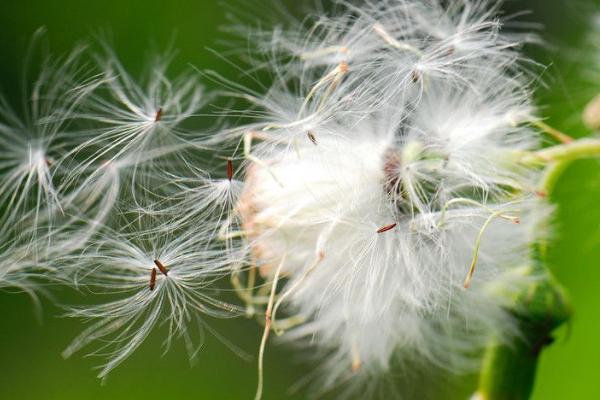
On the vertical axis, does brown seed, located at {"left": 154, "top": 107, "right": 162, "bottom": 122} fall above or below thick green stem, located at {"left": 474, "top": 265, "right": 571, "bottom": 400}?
above

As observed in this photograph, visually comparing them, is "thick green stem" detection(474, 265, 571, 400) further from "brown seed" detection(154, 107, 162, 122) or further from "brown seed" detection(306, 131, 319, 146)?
"brown seed" detection(154, 107, 162, 122)

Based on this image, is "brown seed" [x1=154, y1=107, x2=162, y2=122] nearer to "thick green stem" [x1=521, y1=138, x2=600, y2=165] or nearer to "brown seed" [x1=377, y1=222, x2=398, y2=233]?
"brown seed" [x1=377, y1=222, x2=398, y2=233]

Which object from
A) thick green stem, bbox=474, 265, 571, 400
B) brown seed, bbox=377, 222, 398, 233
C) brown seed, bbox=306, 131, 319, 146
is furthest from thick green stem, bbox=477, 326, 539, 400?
brown seed, bbox=306, 131, 319, 146

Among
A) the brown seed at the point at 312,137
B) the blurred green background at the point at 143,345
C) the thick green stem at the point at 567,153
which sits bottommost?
the blurred green background at the point at 143,345

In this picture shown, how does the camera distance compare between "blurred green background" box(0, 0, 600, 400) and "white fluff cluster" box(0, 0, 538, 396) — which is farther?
"blurred green background" box(0, 0, 600, 400)

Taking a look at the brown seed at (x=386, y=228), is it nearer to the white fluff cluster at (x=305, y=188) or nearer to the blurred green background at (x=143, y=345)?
the white fluff cluster at (x=305, y=188)

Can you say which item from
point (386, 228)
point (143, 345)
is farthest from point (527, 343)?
point (143, 345)

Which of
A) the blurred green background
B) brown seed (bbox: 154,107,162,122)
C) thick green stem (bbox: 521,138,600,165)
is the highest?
thick green stem (bbox: 521,138,600,165)

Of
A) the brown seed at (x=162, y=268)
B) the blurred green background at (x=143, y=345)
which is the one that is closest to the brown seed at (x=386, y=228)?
the brown seed at (x=162, y=268)

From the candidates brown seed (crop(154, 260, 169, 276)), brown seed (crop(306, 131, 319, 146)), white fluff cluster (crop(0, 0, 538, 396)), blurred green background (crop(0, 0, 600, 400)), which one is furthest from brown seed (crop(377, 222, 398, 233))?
blurred green background (crop(0, 0, 600, 400))
